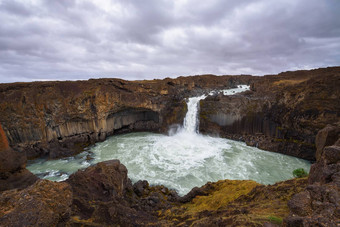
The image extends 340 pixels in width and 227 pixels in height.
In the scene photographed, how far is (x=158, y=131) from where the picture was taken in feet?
89.0

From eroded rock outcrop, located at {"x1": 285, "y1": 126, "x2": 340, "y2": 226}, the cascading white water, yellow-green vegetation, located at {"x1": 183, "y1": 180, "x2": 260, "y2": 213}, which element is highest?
eroded rock outcrop, located at {"x1": 285, "y1": 126, "x2": 340, "y2": 226}

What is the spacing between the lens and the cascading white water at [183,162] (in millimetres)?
13977

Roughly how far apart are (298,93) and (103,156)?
934 inches

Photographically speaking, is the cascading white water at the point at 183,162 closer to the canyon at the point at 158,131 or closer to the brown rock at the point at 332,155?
the canyon at the point at 158,131

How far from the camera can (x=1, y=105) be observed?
55.2 ft

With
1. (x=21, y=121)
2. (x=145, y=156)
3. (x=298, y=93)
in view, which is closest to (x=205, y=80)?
(x=298, y=93)

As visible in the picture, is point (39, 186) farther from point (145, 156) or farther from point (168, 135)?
point (168, 135)

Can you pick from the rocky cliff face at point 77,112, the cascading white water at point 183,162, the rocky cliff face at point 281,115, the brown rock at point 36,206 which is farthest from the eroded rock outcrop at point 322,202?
Result: the rocky cliff face at point 77,112

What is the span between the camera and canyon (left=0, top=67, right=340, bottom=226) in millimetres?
3896

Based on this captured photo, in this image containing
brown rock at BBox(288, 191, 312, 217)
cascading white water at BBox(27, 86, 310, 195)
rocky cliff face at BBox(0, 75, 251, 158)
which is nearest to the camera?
brown rock at BBox(288, 191, 312, 217)

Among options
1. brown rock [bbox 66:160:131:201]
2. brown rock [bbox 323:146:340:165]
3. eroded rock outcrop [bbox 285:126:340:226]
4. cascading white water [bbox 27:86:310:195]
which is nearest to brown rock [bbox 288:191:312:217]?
eroded rock outcrop [bbox 285:126:340:226]

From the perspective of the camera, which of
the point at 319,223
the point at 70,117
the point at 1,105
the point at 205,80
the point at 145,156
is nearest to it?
the point at 319,223

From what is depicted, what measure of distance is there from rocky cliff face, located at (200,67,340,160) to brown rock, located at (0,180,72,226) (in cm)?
2127

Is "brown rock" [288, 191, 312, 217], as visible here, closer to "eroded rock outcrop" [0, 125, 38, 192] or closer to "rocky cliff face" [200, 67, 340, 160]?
"eroded rock outcrop" [0, 125, 38, 192]
